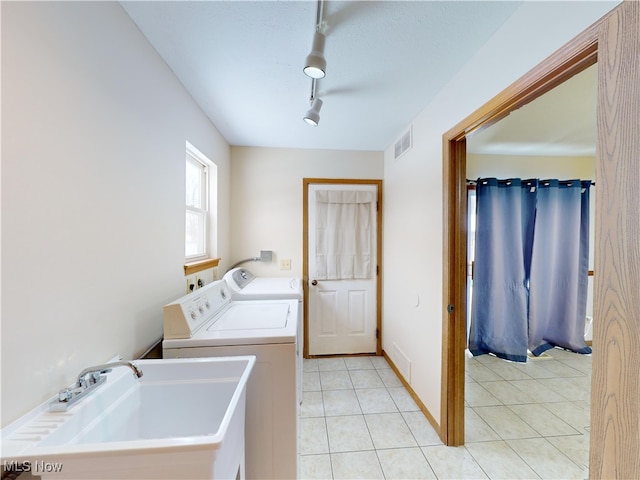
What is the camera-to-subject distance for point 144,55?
1230 millimetres

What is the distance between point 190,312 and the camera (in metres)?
1.29

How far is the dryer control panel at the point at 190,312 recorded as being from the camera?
1.22 metres

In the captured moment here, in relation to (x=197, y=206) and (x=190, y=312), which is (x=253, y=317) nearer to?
(x=190, y=312)

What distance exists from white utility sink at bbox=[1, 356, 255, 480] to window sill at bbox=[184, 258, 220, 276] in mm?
764

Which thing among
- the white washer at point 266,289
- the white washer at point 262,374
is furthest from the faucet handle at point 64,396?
the white washer at point 266,289

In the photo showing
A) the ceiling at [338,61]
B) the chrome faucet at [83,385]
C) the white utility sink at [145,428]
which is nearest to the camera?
the white utility sink at [145,428]

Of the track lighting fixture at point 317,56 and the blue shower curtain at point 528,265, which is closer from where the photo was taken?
the track lighting fixture at point 317,56

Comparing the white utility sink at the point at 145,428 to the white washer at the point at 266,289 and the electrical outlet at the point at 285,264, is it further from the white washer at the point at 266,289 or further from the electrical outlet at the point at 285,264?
the electrical outlet at the point at 285,264

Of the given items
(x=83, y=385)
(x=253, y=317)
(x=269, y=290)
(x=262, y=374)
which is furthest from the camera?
(x=269, y=290)

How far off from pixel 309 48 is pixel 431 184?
117cm

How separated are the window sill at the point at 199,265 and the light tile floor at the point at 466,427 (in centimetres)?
137

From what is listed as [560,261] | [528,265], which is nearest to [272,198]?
[528,265]

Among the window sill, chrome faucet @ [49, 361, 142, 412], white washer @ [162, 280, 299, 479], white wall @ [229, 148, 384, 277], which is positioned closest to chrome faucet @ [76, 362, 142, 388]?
chrome faucet @ [49, 361, 142, 412]

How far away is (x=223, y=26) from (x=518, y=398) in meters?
3.30
